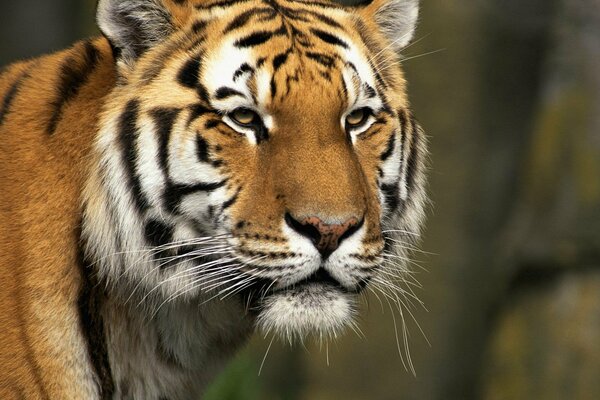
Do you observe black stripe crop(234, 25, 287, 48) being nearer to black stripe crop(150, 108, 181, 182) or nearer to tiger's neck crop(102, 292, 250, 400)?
black stripe crop(150, 108, 181, 182)

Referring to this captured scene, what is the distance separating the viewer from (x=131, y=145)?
240 centimetres

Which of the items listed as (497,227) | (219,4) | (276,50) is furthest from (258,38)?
(497,227)

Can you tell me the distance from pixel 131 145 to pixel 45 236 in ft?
0.98

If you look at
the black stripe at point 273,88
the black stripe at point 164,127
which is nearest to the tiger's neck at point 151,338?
the black stripe at point 164,127

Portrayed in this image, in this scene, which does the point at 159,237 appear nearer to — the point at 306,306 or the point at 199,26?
the point at 306,306

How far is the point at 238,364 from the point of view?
445 cm

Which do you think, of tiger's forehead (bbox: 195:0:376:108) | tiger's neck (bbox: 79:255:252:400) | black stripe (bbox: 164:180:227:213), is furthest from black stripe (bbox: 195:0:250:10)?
tiger's neck (bbox: 79:255:252:400)

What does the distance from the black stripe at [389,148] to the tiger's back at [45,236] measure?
69 centimetres

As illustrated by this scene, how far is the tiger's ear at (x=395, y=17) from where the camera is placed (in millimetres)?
2804

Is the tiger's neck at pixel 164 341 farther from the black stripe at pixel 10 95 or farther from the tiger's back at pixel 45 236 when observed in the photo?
the black stripe at pixel 10 95

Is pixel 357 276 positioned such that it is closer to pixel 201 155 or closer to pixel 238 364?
pixel 201 155

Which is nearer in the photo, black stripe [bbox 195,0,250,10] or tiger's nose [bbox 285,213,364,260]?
tiger's nose [bbox 285,213,364,260]

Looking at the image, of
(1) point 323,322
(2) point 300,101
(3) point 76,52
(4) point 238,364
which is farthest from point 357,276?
(4) point 238,364

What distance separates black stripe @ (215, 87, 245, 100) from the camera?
237 cm
